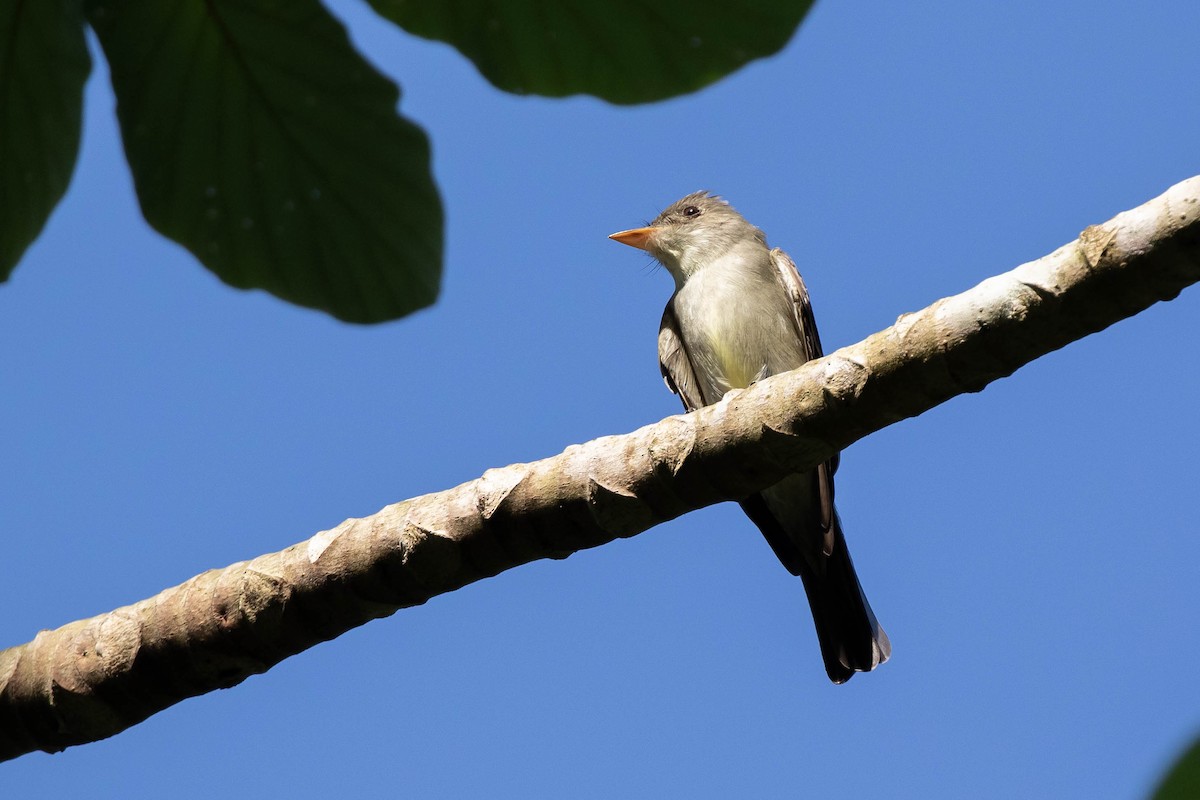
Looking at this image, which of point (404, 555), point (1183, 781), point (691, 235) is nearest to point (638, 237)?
point (691, 235)

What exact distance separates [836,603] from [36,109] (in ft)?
14.0

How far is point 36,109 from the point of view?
4.92ft

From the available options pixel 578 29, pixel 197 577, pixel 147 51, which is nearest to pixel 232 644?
pixel 197 577

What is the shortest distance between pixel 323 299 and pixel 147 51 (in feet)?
1.29

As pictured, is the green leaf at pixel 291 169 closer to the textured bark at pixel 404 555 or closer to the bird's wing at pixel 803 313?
the textured bark at pixel 404 555

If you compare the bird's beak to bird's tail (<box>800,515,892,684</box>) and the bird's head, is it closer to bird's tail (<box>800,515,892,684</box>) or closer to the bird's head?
the bird's head

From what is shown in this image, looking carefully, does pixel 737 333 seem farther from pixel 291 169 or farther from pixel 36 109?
pixel 36 109

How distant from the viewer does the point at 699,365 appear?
5.76m

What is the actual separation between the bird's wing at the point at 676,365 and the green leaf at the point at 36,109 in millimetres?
4410

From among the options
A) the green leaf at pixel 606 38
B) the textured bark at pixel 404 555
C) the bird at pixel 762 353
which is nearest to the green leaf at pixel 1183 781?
the green leaf at pixel 606 38

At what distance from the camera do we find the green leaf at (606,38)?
1397 mm

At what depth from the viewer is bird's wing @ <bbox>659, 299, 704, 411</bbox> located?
5.85m

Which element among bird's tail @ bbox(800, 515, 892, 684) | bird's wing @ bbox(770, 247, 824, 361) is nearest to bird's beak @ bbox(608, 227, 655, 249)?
bird's wing @ bbox(770, 247, 824, 361)

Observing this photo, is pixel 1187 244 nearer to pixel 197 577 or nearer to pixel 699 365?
pixel 197 577
